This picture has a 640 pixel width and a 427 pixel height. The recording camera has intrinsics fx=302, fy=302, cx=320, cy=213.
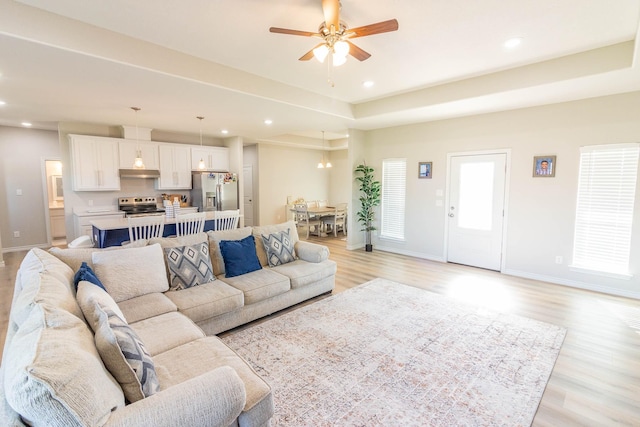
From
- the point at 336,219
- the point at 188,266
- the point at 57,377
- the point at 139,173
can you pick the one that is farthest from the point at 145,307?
the point at 336,219

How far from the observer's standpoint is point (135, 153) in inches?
249

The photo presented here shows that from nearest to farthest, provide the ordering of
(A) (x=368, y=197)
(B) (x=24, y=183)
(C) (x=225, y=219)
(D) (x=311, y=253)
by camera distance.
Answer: (D) (x=311, y=253)
(C) (x=225, y=219)
(B) (x=24, y=183)
(A) (x=368, y=197)

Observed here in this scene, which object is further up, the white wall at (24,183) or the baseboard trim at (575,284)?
the white wall at (24,183)

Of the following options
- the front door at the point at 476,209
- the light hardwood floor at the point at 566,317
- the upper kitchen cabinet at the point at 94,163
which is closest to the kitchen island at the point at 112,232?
the light hardwood floor at the point at 566,317

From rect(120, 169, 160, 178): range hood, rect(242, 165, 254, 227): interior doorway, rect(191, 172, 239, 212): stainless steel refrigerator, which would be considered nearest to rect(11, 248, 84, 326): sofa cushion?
rect(120, 169, 160, 178): range hood

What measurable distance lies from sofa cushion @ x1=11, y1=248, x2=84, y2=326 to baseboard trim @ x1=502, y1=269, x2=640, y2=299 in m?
5.58

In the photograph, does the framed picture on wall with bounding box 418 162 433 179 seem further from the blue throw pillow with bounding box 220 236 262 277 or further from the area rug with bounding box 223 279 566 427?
the blue throw pillow with bounding box 220 236 262 277

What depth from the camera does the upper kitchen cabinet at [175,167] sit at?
6776 mm

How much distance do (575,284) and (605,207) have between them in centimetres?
116

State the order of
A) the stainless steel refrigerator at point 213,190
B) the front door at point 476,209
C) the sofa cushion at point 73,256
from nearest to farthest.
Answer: the sofa cushion at point 73,256
the front door at point 476,209
the stainless steel refrigerator at point 213,190

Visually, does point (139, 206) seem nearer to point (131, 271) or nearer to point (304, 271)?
point (131, 271)

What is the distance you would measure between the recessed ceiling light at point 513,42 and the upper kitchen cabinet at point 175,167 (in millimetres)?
6461

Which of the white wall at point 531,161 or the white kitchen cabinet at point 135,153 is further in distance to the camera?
the white kitchen cabinet at point 135,153

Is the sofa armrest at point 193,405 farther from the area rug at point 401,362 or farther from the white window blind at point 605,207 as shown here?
the white window blind at point 605,207
